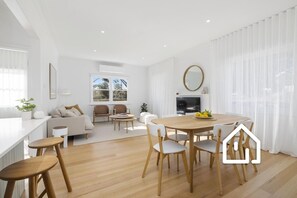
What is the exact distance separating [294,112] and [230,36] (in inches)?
87.1

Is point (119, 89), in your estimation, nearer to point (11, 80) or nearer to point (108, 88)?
point (108, 88)

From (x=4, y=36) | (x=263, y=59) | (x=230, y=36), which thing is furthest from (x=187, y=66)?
(x=4, y=36)

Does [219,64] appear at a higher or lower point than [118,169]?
higher

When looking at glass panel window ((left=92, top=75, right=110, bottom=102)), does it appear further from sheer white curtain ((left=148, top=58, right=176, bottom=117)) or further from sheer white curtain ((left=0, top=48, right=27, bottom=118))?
sheer white curtain ((left=0, top=48, right=27, bottom=118))

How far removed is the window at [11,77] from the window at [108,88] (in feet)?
9.55

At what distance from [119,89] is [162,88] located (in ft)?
6.98

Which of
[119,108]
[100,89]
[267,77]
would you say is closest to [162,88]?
[119,108]

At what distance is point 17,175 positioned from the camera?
3.16 ft

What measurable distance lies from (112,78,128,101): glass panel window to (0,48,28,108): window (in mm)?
3627

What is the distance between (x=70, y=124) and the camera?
3590 millimetres

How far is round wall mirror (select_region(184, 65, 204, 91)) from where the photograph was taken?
15.4 feet

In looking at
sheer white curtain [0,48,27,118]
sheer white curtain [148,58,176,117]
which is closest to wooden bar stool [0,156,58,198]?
sheer white curtain [0,48,27,118]

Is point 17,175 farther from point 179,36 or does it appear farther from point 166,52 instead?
point 166,52

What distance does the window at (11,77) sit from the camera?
3.52 m
